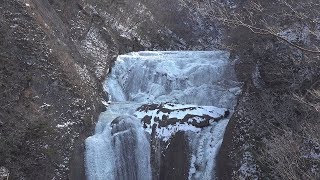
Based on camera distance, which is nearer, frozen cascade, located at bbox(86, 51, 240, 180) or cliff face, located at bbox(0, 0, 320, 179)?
cliff face, located at bbox(0, 0, 320, 179)

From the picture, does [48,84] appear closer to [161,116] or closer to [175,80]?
[161,116]

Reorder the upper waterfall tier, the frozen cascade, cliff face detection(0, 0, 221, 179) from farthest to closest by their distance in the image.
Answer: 1. the upper waterfall tier
2. the frozen cascade
3. cliff face detection(0, 0, 221, 179)

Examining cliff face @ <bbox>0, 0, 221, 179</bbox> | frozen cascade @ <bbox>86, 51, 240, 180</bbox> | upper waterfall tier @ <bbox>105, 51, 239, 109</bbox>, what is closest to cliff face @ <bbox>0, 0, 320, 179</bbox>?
cliff face @ <bbox>0, 0, 221, 179</bbox>

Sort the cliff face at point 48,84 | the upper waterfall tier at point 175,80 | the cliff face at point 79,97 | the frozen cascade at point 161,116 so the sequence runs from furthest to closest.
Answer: the upper waterfall tier at point 175,80 → the frozen cascade at point 161,116 → the cliff face at point 48,84 → the cliff face at point 79,97

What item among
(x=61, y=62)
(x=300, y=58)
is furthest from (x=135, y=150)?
(x=300, y=58)

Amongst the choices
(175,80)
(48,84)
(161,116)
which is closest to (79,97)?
(48,84)

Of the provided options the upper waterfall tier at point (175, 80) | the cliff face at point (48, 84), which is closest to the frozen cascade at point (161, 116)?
the upper waterfall tier at point (175, 80)

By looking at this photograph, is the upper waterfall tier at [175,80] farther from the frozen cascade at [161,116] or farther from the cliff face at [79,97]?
the cliff face at [79,97]

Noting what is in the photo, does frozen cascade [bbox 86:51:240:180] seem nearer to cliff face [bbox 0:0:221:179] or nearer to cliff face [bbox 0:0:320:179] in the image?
cliff face [bbox 0:0:320:179]
